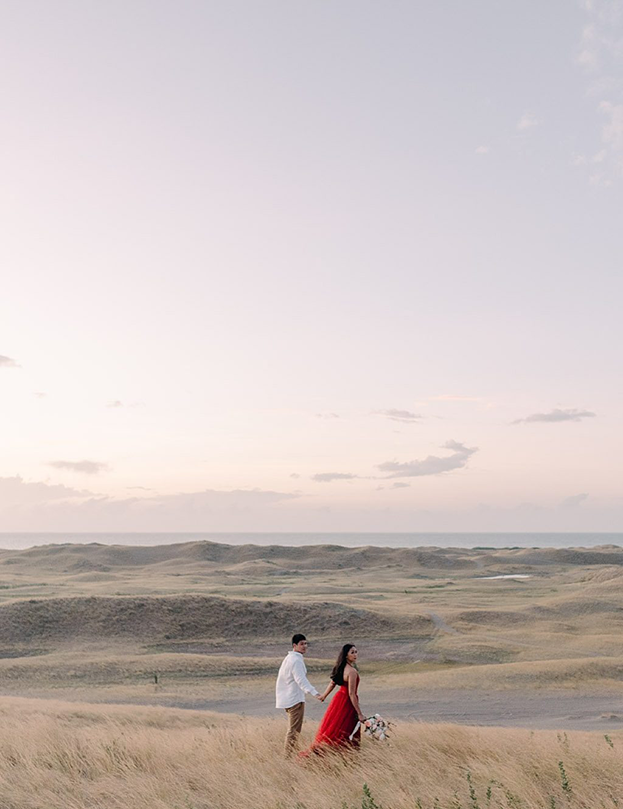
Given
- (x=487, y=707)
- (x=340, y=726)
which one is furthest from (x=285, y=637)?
(x=340, y=726)

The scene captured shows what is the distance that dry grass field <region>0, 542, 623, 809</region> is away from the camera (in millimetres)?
10062

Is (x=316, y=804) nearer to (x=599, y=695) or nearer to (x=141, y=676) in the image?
(x=599, y=695)

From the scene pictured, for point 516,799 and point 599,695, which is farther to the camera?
point 599,695

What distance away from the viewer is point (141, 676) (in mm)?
34906

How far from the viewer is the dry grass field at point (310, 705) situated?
10062 millimetres

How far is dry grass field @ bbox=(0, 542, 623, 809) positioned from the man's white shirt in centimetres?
92

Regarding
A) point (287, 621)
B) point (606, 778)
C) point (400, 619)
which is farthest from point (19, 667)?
point (606, 778)

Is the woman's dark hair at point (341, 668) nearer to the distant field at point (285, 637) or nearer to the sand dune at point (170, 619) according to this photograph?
the distant field at point (285, 637)

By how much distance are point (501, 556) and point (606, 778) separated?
134 metres

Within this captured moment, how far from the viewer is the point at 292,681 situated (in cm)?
1271

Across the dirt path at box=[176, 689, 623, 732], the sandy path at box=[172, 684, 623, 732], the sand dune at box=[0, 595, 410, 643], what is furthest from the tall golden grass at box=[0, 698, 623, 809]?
the sand dune at box=[0, 595, 410, 643]

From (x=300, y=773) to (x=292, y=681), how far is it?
2.10 metres

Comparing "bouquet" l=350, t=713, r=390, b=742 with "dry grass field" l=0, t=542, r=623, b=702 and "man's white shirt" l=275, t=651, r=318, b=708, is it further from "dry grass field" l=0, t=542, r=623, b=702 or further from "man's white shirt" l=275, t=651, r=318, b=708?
"dry grass field" l=0, t=542, r=623, b=702

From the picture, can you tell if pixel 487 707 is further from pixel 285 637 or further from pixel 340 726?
pixel 285 637
